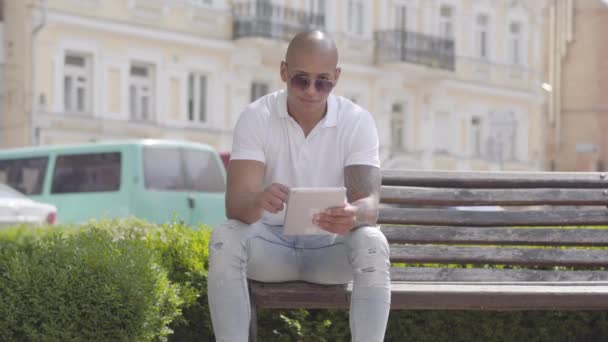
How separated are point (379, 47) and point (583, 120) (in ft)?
50.0

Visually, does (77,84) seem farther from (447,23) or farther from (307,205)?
(307,205)

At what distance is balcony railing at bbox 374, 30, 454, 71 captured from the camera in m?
39.8

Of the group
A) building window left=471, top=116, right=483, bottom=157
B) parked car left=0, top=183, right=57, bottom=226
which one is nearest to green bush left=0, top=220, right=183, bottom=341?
parked car left=0, top=183, right=57, bottom=226

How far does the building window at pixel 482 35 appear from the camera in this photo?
145 ft

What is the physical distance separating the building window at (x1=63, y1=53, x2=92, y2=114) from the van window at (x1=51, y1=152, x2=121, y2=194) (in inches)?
416

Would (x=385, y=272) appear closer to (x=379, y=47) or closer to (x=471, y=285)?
(x=471, y=285)

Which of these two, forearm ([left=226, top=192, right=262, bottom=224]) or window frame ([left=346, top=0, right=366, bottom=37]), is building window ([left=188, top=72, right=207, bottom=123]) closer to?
window frame ([left=346, top=0, right=366, bottom=37])

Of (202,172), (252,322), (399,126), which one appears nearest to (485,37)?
(399,126)

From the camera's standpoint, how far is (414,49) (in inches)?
1588

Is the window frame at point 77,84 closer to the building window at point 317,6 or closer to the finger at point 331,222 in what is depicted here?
the building window at point 317,6

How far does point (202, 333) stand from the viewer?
6043mm

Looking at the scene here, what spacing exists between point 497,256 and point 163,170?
14139mm

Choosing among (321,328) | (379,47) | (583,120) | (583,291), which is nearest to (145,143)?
(321,328)


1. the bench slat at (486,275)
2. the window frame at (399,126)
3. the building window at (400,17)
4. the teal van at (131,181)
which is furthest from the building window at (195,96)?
the bench slat at (486,275)
